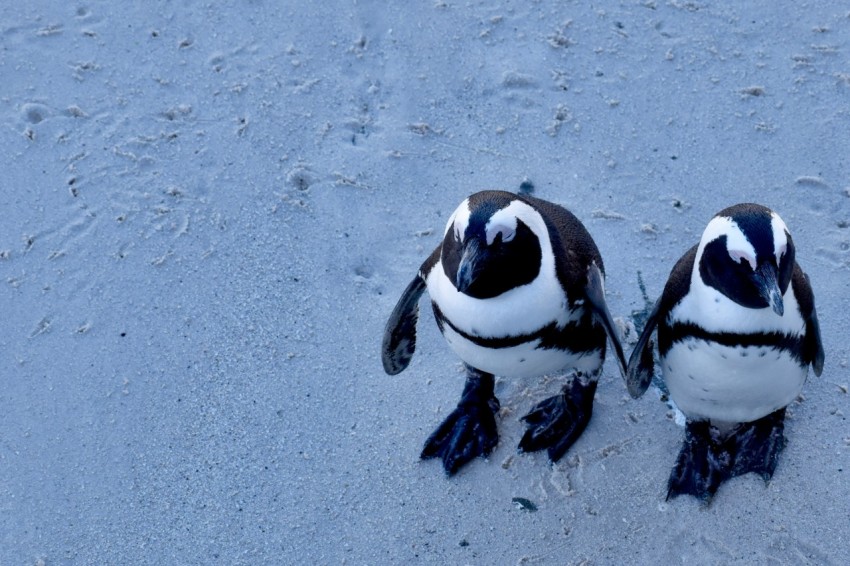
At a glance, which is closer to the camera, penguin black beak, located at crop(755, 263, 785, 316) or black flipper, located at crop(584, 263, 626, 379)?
penguin black beak, located at crop(755, 263, 785, 316)

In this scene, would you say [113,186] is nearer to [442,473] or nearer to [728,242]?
[442,473]

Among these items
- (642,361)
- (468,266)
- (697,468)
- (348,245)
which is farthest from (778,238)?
(348,245)

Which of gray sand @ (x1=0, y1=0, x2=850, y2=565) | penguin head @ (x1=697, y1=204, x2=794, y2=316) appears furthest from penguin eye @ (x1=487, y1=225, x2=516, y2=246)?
gray sand @ (x1=0, y1=0, x2=850, y2=565)

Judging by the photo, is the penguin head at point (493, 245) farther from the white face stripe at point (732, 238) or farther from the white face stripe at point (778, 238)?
the white face stripe at point (778, 238)

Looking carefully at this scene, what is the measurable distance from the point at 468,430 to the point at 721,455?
2.12 ft

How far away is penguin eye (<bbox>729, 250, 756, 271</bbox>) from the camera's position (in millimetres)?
1883

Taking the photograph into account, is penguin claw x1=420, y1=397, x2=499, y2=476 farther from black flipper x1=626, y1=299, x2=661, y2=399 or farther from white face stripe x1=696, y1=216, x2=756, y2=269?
white face stripe x1=696, y1=216, x2=756, y2=269

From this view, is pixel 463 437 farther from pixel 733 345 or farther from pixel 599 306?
pixel 733 345

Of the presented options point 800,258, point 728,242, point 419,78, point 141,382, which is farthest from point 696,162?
point 141,382

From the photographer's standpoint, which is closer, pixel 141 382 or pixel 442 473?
pixel 442 473

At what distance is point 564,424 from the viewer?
250cm

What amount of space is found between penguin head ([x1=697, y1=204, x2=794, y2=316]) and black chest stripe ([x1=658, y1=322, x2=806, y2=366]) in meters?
0.09

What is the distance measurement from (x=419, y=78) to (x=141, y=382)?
1.42 m

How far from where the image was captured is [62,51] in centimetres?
341
